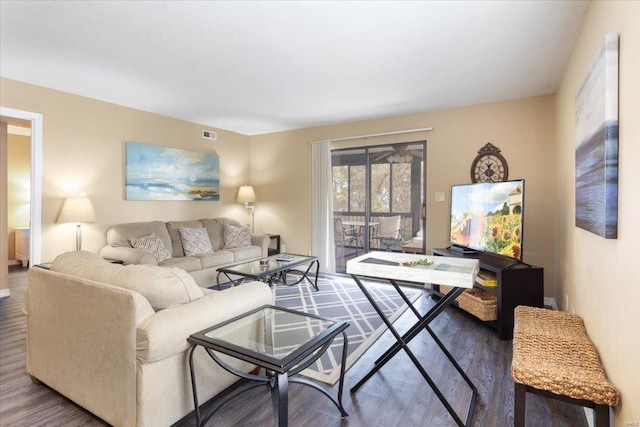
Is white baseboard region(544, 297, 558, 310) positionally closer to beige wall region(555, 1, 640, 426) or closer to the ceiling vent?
beige wall region(555, 1, 640, 426)

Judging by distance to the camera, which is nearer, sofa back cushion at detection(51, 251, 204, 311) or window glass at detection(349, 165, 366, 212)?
sofa back cushion at detection(51, 251, 204, 311)

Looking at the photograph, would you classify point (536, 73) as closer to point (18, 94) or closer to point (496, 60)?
point (496, 60)

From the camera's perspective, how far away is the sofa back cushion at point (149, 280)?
1.71 meters

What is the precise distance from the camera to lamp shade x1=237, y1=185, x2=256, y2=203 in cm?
596

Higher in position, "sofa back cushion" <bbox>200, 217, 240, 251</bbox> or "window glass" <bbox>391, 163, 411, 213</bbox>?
"window glass" <bbox>391, 163, 411, 213</bbox>

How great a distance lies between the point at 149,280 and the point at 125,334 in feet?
0.92

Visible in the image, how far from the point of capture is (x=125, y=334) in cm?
155

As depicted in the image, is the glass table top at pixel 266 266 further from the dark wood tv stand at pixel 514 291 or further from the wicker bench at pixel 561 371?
the wicker bench at pixel 561 371

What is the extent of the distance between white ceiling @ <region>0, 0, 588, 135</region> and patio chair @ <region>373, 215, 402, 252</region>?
1.74 meters

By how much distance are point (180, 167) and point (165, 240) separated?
124cm

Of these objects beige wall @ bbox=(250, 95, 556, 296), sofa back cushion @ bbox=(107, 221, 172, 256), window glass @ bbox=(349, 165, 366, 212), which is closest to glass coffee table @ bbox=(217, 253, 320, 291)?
sofa back cushion @ bbox=(107, 221, 172, 256)

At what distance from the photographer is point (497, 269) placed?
2988mm

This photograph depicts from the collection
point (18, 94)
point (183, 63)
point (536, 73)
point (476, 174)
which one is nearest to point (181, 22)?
point (183, 63)

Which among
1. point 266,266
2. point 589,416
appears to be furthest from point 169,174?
point 589,416
